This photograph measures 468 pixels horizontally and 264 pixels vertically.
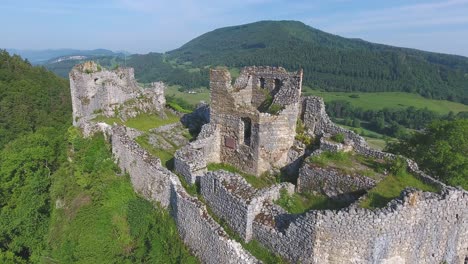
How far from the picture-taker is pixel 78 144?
22.5 m

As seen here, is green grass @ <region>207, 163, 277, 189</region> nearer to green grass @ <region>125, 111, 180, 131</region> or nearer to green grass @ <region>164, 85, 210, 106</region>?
green grass @ <region>125, 111, 180, 131</region>

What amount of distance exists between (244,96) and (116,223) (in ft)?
32.2

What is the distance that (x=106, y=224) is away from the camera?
54.8ft

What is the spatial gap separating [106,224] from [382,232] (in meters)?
11.5

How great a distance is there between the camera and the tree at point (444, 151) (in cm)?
1981

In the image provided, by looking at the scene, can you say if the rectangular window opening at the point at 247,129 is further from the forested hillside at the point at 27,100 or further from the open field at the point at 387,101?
the open field at the point at 387,101

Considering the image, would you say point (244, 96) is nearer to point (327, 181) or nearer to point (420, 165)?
point (327, 181)

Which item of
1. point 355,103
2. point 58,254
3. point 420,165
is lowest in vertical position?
point 355,103

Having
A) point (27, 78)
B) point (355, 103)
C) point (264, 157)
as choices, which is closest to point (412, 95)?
point (355, 103)

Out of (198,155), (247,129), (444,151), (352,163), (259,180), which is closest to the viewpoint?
(352,163)

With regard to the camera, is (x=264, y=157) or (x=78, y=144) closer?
(x=264, y=157)

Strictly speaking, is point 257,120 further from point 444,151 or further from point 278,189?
point 444,151

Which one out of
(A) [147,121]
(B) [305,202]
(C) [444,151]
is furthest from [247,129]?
(A) [147,121]

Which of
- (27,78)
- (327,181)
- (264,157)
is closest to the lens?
(327,181)
